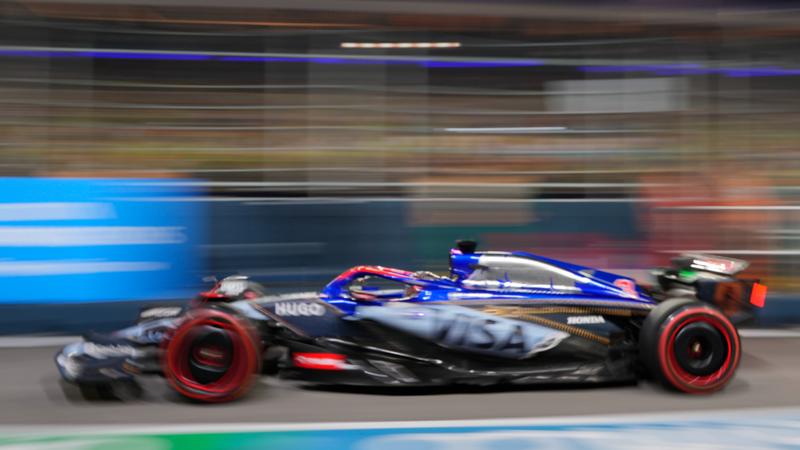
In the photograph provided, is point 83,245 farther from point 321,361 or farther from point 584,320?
point 584,320

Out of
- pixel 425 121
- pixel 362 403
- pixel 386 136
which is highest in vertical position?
pixel 425 121

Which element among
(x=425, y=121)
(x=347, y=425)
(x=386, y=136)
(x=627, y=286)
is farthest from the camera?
(x=425, y=121)

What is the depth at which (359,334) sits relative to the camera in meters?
5.25

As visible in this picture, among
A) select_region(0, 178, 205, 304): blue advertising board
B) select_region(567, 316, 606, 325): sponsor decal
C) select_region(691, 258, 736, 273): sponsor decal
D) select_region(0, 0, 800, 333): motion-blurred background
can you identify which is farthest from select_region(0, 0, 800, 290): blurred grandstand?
select_region(567, 316, 606, 325): sponsor decal

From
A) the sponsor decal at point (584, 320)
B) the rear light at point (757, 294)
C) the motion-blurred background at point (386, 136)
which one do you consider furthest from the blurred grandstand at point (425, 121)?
the sponsor decal at point (584, 320)

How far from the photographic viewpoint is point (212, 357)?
5066 millimetres

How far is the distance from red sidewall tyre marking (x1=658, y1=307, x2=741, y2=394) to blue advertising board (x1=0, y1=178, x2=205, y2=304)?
4.09 meters

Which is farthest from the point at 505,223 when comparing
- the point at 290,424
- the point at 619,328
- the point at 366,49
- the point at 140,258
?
the point at 290,424

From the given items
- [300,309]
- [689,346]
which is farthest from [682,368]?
[300,309]

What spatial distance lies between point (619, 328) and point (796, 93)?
496 cm

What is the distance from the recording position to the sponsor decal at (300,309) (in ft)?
17.4

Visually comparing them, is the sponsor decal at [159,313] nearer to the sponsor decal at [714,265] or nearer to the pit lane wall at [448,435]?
the pit lane wall at [448,435]

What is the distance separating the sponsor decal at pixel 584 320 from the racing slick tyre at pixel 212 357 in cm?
190

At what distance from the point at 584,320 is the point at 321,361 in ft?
5.36
